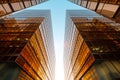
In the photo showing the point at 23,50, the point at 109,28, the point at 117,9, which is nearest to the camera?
the point at 117,9

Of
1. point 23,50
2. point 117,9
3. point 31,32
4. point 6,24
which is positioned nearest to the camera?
point 117,9

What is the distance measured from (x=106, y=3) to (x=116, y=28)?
20.6 m

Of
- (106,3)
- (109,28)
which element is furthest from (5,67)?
(109,28)

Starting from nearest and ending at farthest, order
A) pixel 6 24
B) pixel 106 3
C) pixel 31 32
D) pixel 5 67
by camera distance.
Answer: pixel 106 3, pixel 5 67, pixel 31 32, pixel 6 24

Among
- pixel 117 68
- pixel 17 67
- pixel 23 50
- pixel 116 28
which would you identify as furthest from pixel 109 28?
pixel 17 67

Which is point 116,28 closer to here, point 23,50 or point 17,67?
point 23,50

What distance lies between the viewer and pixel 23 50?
24438mm

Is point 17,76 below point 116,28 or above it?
above

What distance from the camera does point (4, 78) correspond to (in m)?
18.8

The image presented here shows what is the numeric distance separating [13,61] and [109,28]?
25434 millimetres

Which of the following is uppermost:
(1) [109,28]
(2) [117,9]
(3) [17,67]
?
(2) [117,9]

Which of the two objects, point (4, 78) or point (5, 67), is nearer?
point (4, 78)

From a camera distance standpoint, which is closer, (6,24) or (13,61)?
(13,61)

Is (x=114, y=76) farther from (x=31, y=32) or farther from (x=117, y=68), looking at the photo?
(x=31, y=32)
